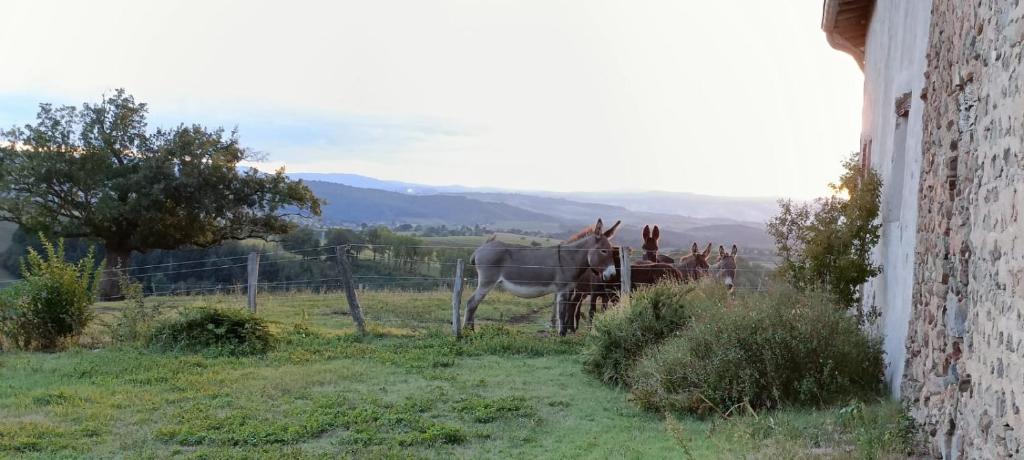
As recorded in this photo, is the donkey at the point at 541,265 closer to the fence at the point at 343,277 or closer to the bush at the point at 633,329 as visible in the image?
the fence at the point at 343,277

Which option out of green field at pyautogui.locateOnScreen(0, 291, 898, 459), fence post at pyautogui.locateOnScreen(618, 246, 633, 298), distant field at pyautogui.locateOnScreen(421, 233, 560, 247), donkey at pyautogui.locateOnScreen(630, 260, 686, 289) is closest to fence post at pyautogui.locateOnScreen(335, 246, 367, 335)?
green field at pyautogui.locateOnScreen(0, 291, 898, 459)

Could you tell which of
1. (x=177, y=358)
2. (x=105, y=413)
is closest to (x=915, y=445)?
(x=105, y=413)

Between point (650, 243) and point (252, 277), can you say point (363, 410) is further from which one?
point (650, 243)

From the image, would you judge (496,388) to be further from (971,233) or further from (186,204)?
(186,204)

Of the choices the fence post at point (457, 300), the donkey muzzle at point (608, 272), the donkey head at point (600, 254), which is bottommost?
the fence post at point (457, 300)

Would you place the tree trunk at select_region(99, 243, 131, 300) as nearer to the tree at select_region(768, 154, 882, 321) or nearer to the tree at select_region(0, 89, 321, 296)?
the tree at select_region(0, 89, 321, 296)

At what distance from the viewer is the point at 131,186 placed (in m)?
22.9

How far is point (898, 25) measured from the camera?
27.4 ft

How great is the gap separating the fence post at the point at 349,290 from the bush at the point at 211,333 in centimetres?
182

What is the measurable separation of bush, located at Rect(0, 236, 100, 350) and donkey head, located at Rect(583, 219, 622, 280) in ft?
26.3

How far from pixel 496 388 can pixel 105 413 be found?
4.01 meters

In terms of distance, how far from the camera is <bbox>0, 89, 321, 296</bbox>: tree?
2267cm

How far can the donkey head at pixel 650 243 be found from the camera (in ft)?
52.5

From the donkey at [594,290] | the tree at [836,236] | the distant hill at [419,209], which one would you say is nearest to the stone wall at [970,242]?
the tree at [836,236]
